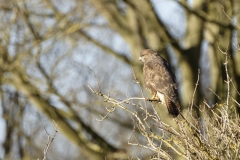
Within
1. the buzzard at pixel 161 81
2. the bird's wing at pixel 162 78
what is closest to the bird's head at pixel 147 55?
the buzzard at pixel 161 81

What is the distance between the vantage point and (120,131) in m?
15.1

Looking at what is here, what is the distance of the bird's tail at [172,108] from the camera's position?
6.15 m

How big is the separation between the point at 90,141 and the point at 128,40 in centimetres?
218

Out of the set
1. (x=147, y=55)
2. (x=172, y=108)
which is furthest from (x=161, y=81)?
(x=147, y=55)

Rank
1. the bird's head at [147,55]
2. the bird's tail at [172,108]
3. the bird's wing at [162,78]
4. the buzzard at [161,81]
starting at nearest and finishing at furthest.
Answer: the bird's tail at [172,108]
the buzzard at [161,81]
the bird's wing at [162,78]
the bird's head at [147,55]

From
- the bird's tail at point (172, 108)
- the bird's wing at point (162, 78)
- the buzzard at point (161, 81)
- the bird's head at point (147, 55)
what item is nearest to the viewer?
the bird's tail at point (172, 108)

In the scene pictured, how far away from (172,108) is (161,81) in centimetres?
90

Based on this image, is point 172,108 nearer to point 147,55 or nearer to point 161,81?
point 161,81

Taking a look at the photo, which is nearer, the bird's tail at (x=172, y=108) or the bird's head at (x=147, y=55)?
the bird's tail at (x=172, y=108)

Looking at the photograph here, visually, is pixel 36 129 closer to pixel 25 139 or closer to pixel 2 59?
pixel 25 139

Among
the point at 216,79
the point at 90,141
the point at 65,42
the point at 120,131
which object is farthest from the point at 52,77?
the point at 120,131

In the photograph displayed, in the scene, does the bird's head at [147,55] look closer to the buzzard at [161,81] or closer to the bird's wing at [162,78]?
the buzzard at [161,81]

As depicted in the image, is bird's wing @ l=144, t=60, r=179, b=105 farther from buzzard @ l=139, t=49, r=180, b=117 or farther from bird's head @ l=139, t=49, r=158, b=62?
bird's head @ l=139, t=49, r=158, b=62

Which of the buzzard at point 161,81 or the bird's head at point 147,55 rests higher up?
the bird's head at point 147,55
